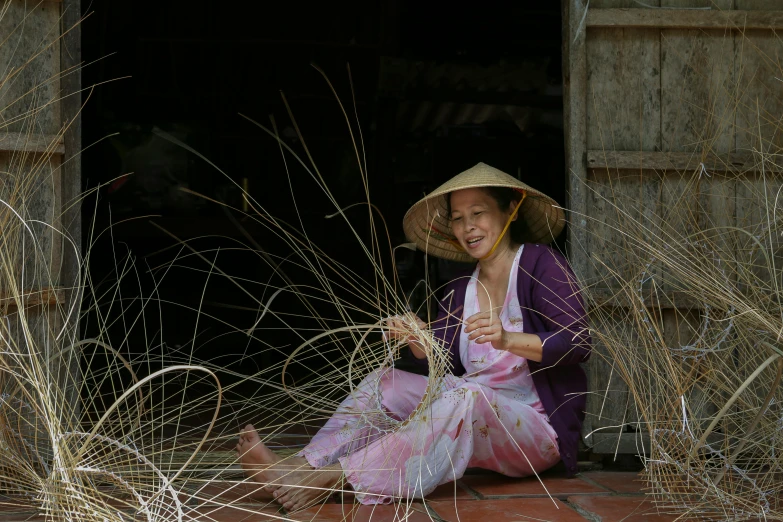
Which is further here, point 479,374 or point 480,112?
point 480,112

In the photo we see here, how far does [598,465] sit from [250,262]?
3.40 metres

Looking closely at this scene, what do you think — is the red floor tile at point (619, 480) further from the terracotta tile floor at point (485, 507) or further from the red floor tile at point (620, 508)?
the red floor tile at point (620, 508)

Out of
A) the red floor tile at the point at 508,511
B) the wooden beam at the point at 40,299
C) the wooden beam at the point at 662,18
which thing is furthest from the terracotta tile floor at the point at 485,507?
the wooden beam at the point at 662,18

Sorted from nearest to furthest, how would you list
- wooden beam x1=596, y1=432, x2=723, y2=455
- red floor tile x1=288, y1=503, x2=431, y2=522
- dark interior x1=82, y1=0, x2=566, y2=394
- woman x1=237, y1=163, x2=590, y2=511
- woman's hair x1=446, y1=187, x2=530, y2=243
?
red floor tile x1=288, y1=503, x2=431, y2=522
woman x1=237, y1=163, x2=590, y2=511
woman's hair x1=446, y1=187, x2=530, y2=243
wooden beam x1=596, y1=432, x2=723, y2=455
dark interior x1=82, y1=0, x2=566, y2=394

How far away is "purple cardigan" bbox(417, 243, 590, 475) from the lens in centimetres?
238

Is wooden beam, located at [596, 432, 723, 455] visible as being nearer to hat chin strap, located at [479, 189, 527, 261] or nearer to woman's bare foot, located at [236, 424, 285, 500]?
hat chin strap, located at [479, 189, 527, 261]

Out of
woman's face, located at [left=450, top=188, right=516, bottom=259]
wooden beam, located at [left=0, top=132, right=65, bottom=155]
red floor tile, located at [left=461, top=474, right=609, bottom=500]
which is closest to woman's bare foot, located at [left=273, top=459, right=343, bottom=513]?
red floor tile, located at [left=461, top=474, right=609, bottom=500]

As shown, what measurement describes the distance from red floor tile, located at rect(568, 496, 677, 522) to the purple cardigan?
225 millimetres

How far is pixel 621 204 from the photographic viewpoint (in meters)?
2.76

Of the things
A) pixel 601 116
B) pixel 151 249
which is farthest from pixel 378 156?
pixel 601 116

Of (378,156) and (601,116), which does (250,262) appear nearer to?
(378,156)

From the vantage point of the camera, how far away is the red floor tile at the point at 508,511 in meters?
2.07

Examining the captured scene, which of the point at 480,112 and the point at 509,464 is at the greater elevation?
the point at 480,112

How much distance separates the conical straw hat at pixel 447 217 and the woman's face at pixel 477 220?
2.0 inches
